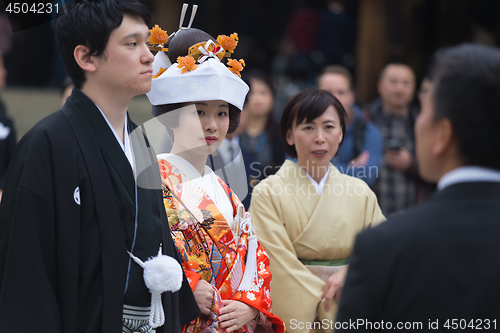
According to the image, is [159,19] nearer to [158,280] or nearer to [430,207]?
[158,280]

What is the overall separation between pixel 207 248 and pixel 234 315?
13.4 inches

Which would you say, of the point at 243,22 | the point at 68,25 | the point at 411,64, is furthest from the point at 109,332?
the point at 243,22

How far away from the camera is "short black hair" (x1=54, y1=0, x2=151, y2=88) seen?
1.85 m

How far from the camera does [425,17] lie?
8.10 m

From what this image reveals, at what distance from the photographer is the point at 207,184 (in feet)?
8.18

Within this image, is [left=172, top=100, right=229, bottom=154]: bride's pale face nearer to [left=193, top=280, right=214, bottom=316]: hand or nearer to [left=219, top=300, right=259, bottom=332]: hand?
[left=193, top=280, right=214, bottom=316]: hand

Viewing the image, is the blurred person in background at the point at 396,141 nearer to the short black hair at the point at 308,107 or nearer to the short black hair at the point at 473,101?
the short black hair at the point at 308,107

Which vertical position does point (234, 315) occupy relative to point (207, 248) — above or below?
below

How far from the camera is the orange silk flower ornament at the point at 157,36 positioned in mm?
2381

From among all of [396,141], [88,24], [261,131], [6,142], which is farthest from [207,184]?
[396,141]

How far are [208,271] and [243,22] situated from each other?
876 centimetres

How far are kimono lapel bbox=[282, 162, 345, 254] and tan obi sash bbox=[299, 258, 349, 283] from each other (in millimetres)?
88

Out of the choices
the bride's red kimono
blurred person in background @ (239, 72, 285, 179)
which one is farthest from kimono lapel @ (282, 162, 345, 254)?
blurred person in background @ (239, 72, 285, 179)

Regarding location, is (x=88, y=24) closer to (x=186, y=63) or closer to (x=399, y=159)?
(x=186, y=63)
